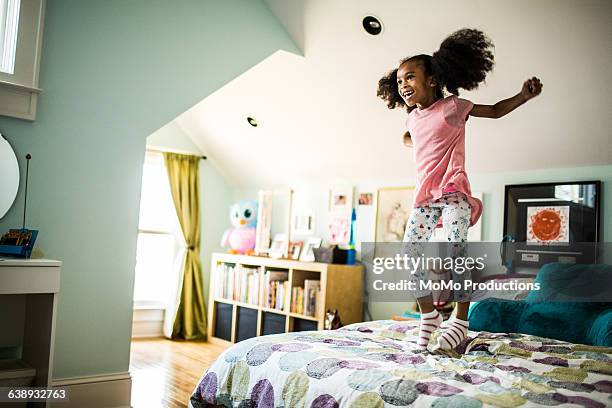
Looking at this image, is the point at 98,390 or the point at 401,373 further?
the point at 98,390

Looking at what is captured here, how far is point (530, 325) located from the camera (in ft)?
8.17

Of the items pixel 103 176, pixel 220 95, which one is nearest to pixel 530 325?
pixel 103 176

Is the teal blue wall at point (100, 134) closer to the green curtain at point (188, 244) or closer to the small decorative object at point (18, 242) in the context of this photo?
the small decorative object at point (18, 242)

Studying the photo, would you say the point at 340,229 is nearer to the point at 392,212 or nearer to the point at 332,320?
the point at 392,212

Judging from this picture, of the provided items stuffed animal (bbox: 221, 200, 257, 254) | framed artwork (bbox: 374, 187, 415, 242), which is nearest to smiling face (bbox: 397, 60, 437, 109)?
framed artwork (bbox: 374, 187, 415, 242)

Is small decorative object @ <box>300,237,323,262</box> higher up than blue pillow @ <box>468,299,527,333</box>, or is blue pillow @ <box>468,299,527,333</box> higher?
small decorative object @ <box>300,237,323,262</box>

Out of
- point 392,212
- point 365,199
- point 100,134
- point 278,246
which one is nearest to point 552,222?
point 392,212

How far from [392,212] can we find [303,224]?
104 centimetres

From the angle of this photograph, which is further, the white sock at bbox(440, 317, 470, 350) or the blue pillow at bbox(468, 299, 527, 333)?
the blue pillow at bbox(468, 299, 527, 333)

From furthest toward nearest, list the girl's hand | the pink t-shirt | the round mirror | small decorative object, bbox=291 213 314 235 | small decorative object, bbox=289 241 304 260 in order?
1. small decorative object, bbox=291 213 314 235
2. small decorative object, bbox=289 241 304 260
3. the round mirror
4. the pink t-shirt
5. the girl's hand

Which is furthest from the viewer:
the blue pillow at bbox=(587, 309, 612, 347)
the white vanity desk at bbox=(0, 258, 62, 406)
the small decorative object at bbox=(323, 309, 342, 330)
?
the small decorative object at bbox=(323, 309, 342, 330)

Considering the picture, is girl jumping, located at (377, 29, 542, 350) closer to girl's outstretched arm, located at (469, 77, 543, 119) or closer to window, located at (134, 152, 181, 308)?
girl's outstretched arm, located at (469, 77, 543, 119)

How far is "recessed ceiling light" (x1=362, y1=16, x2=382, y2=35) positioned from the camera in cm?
318

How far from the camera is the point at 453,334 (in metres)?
1.92
